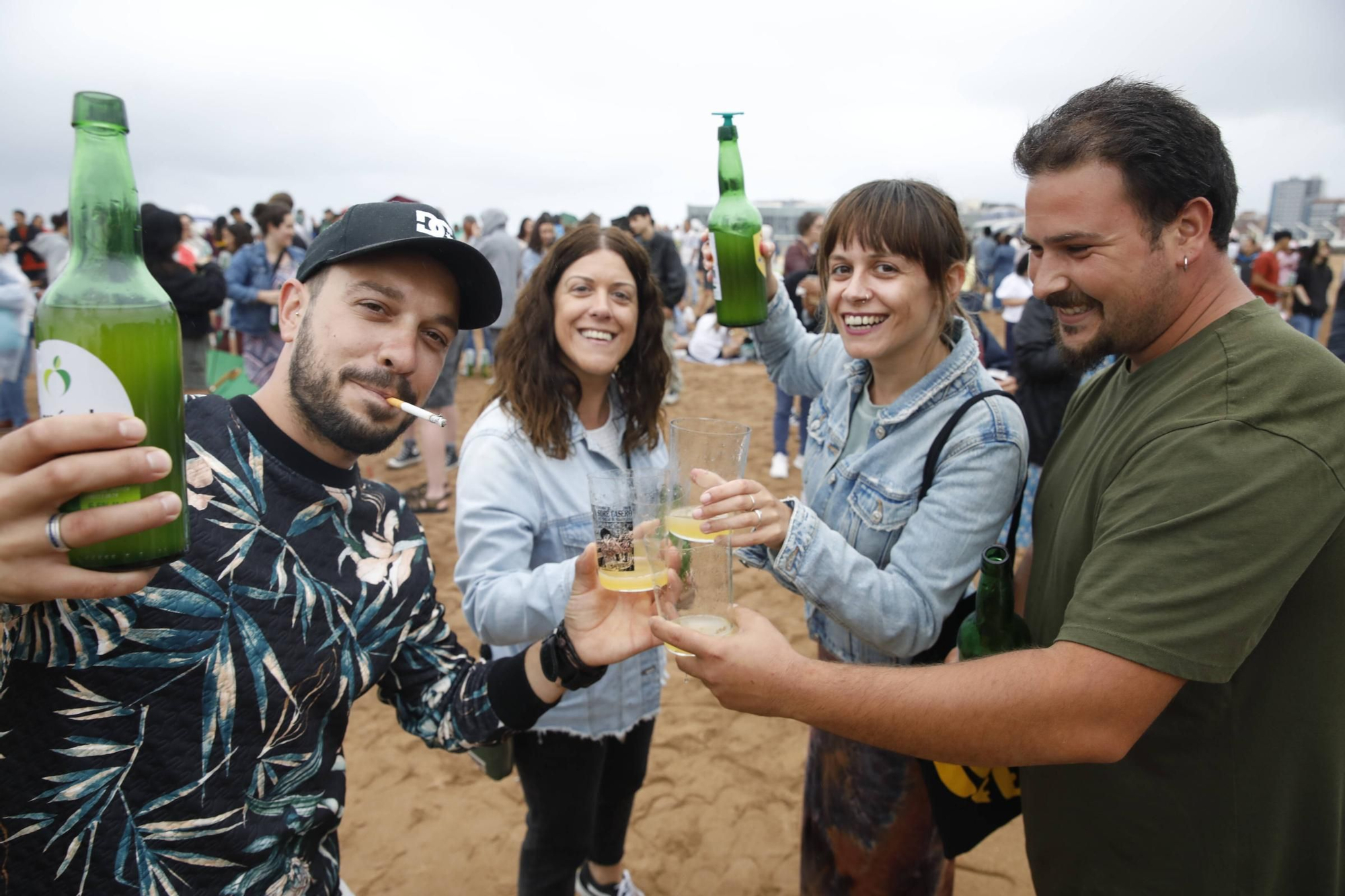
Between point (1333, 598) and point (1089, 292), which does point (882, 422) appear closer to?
point (1089, 292)

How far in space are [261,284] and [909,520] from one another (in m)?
6.78

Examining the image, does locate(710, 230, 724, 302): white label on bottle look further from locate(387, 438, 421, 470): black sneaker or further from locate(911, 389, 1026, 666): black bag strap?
locate(387, 438, 421, 470): black sneaker

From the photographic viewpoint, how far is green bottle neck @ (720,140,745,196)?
2775 millimetres

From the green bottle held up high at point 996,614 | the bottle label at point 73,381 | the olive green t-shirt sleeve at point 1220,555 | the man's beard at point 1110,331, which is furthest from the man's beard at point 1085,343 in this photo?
the bottle label at point 73,381

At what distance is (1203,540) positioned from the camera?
4.41ft

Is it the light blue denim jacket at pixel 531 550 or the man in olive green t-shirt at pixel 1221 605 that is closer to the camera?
the man in olive green t-shirt at pixel 1221 605

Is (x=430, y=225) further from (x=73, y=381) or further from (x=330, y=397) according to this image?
(x=73, y=381)

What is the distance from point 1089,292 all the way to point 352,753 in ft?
14.2

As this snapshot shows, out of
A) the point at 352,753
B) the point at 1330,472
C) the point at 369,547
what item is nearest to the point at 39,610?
the point at 369,547

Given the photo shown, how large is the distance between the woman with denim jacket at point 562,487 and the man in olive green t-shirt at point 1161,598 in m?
0.83

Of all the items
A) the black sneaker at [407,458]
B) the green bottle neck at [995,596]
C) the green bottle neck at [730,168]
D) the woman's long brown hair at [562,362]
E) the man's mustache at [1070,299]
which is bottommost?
the black sneaker at [407,458]

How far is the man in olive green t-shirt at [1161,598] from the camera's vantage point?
1347 mm

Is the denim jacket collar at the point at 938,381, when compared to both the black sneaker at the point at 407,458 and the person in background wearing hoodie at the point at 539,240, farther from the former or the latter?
the person in background wearing hoodie at the point at 539,240

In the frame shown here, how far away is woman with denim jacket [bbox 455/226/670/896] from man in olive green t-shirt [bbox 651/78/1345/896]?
826mm
